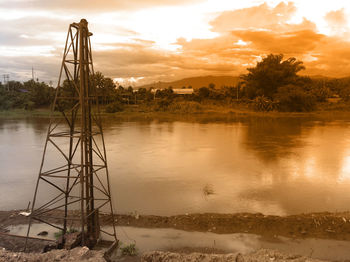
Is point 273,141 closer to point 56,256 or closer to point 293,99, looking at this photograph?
point 56,256

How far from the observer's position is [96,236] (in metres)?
7.29

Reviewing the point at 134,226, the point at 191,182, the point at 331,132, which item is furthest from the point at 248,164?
the point at 331,132

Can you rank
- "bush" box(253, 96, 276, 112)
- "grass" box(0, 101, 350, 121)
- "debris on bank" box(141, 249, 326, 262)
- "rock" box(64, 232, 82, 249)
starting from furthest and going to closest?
"bush" box(253, 96, 276, 112) → "grass" box(0, 101, 350, 121) → "rock" box(64, 232, 82, 249) → "debris on bank" box(141, 249, 326, 262)

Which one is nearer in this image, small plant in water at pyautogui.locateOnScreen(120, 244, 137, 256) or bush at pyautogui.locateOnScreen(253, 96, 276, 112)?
small plant in water at pyautogui.locateOnScreen(120, 244, 137, 256)

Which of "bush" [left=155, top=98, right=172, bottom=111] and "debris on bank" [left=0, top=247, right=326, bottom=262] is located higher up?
"bush" [left=155, top=98, right=172, bottom=111]

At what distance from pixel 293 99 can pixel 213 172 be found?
105 ft

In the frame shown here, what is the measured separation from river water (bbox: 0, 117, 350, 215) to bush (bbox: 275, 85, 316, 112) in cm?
1950

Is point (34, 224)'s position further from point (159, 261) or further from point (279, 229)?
point (279, 229)

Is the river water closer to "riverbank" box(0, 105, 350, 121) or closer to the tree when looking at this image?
"riverbank" box(0, 105, 350, 121)

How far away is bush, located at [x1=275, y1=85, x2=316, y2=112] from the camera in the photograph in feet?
135

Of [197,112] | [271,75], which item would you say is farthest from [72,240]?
[271,75]

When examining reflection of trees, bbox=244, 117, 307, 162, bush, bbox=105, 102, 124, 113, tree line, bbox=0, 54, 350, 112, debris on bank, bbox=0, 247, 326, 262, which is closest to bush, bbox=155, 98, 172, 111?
tree line, bbox=0, 54, 350, 112

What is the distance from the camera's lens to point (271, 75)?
45.0 metres

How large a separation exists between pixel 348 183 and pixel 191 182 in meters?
5.41
